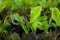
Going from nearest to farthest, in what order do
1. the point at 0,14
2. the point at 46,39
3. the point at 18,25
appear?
1. the point at 46,39
2. the point at 18,25
3. the point at 0,14

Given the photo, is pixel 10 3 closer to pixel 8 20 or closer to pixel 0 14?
pixel 0 14

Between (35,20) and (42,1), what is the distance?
18.2 inches

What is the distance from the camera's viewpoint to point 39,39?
0.82 m

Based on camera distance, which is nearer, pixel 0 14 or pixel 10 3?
pixel 0 14

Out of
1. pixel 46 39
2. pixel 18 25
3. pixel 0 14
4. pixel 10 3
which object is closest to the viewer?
pixel 46 39

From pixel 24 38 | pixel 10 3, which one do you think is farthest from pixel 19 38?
pixel 10 3

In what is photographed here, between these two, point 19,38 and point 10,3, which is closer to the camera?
point 19,38

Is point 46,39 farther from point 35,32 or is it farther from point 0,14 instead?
point 0,14

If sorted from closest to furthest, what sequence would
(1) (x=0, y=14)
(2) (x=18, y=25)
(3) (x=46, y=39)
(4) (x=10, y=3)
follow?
(3) (x=46, y=39) < (2) (x=18, y=25) < (1) (x=0, y=14) < (4) (x=10, y=3)

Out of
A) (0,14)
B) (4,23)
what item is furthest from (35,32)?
(0,14)

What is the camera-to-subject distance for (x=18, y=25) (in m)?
0.94

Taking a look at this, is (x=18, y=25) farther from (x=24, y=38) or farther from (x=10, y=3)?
(x=10, y=3)

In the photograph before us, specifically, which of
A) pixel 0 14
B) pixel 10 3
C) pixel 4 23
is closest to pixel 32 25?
pixel 4 23

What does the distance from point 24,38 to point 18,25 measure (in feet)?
0.39
